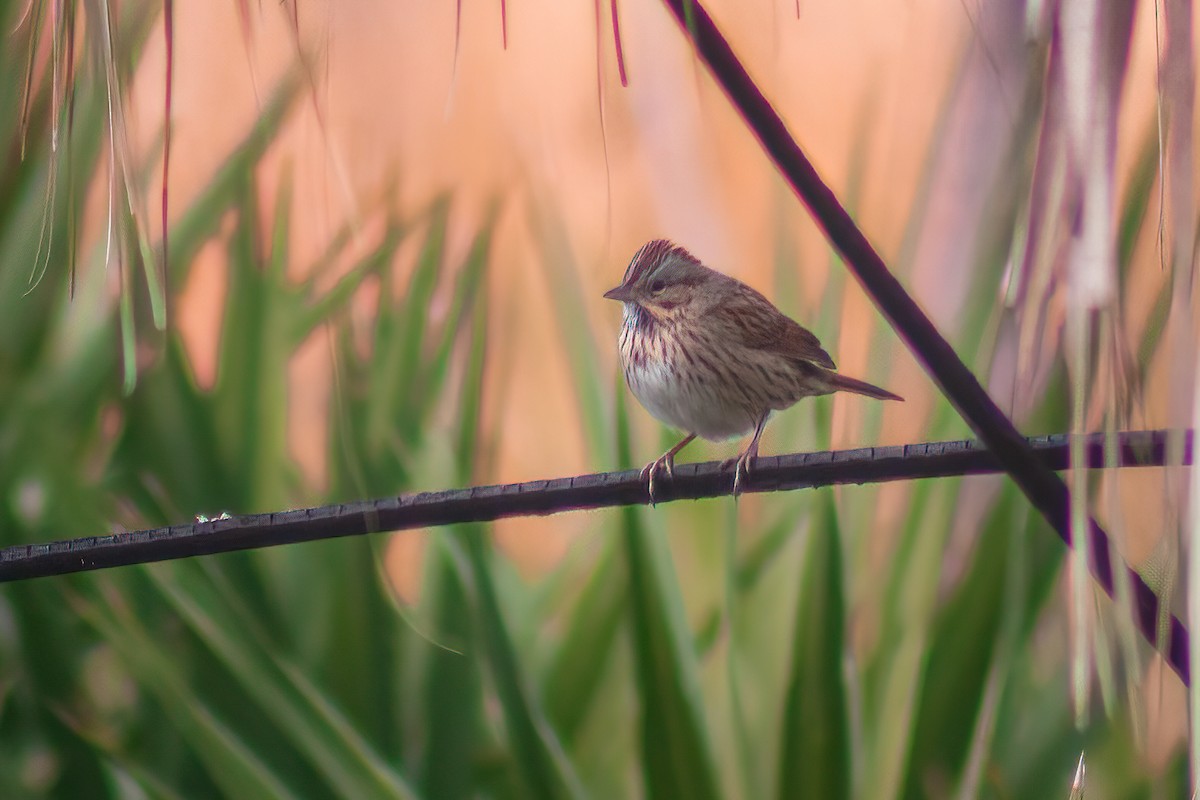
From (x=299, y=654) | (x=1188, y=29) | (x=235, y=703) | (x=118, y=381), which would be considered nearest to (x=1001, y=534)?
(x=299, y=654)

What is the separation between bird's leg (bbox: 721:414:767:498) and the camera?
1103mm

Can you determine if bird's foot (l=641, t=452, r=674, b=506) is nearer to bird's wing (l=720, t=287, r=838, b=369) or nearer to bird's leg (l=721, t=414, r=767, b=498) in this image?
bird's leg (l=721, t=414, r=767, b=498)

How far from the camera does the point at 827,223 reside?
2.45 feet

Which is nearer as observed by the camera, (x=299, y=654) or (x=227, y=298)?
(x=299, y=654)

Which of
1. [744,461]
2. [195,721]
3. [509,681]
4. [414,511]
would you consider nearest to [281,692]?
[195,721]

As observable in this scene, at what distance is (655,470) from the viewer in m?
1.71

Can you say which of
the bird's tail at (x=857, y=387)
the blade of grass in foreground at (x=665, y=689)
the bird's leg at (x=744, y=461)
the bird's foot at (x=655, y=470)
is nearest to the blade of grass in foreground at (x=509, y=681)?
the blade of grass in foreground at (x=665, y=689)

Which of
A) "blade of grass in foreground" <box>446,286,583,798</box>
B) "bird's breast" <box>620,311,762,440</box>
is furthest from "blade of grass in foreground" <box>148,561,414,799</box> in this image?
"bird's breast" <box>620,311,762,440</box>

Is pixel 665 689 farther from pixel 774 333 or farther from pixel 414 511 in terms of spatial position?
pixel 414 511

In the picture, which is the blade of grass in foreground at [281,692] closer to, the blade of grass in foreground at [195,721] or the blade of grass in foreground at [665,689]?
the blade of grass in foreground at [195,721]

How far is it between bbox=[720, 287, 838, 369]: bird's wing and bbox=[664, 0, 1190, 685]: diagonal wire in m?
1.18

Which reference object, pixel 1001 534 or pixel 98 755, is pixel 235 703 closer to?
pixel 98 755

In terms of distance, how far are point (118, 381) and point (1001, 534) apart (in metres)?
1.41

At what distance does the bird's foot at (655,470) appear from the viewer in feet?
3.41
